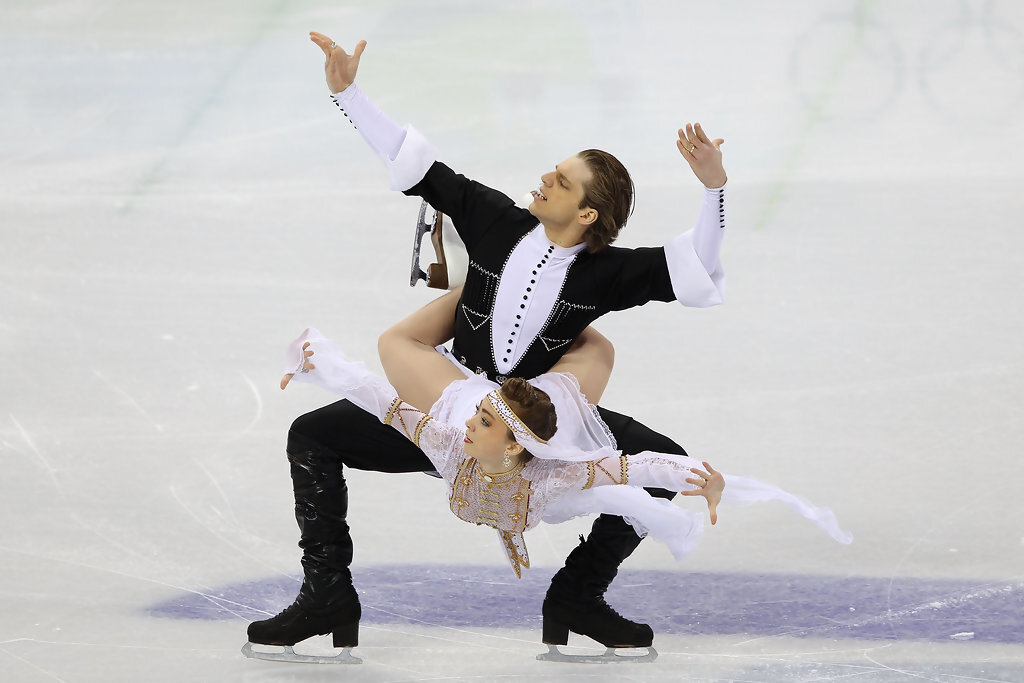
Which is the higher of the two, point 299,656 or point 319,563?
point 319,563

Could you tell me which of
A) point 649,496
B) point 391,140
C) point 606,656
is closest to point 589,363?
point 649,496

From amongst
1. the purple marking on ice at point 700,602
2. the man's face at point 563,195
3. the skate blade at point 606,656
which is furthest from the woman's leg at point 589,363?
the purple marking on ice at point 700,602

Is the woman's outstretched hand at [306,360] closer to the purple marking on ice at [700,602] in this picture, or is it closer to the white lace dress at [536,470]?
the white lace dress at [536,470]

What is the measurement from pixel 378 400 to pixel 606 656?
0.99 meters

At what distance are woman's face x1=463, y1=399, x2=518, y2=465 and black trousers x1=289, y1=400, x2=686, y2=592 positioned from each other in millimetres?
335

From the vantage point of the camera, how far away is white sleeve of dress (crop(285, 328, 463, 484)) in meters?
3.49

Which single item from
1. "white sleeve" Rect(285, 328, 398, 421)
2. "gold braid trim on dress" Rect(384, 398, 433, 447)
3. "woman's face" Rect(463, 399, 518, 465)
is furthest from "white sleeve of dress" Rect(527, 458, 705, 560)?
"white sleeve" Rect(285, 328, 398, 421)

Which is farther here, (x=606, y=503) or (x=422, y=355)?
(x=422, y=355)

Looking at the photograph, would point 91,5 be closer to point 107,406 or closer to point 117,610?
point 107,406

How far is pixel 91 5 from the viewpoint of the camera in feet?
28.6

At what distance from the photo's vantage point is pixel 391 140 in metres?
3.54

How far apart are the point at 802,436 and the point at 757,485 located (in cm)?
172

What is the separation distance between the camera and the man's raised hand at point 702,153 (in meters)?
3.27

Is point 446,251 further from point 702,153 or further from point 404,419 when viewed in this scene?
point 702,153
